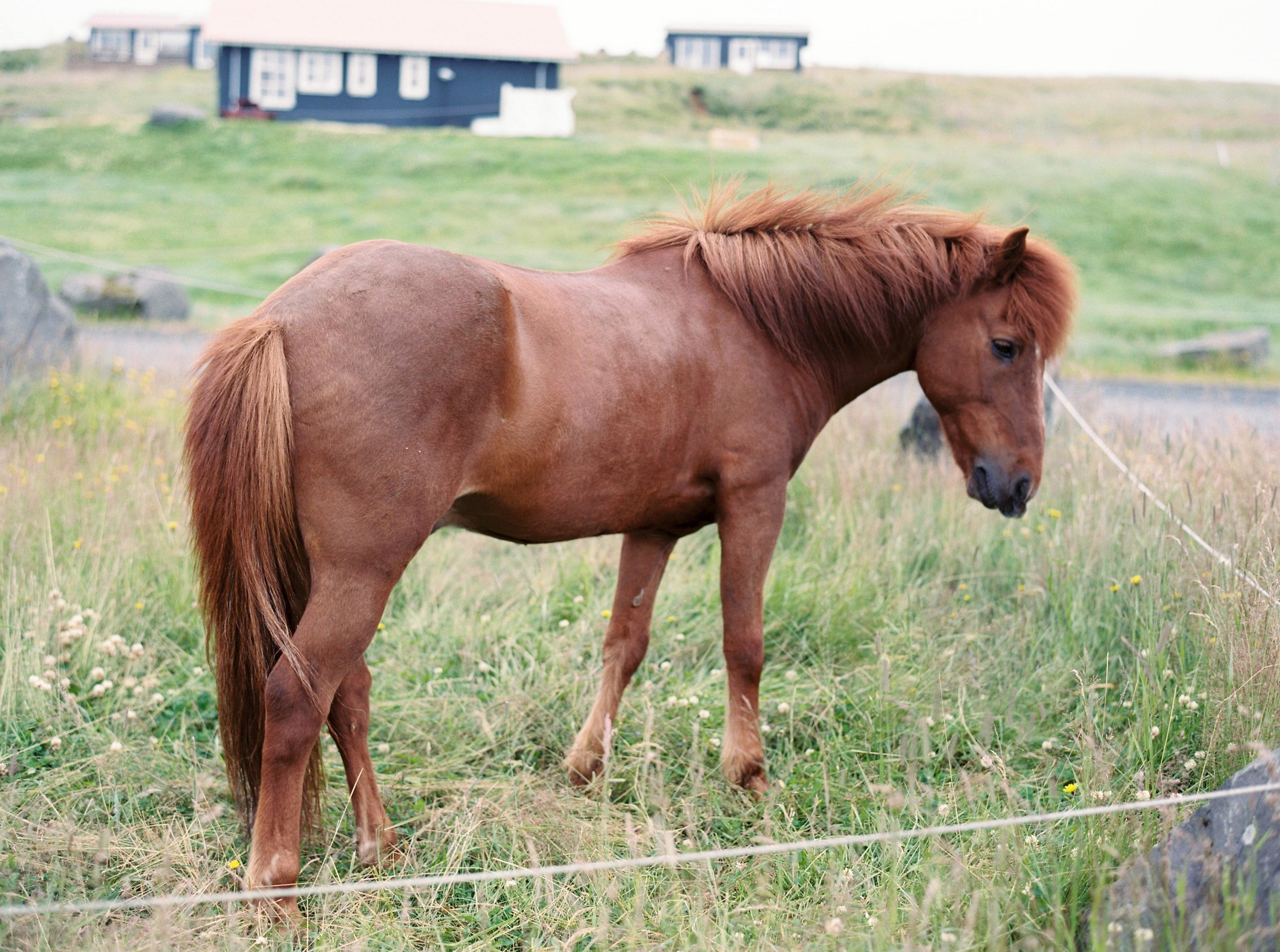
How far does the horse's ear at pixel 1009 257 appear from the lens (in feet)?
11.1

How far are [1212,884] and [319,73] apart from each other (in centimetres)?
3475

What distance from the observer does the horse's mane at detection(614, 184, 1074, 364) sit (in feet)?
11.5

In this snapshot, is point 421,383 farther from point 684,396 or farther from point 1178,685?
point 1178,685

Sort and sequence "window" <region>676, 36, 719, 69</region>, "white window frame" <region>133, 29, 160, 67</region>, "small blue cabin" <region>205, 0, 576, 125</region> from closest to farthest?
1. "small blue cabin" <region>205, 0, 576, 125</region>
2. "window" <region>676, 36, 719, 69</region>
3. "white window frame" <region>133, 29, 160, 67</region>

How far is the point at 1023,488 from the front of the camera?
3674 mm

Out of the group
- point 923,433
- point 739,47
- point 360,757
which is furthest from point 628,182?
point 739,47

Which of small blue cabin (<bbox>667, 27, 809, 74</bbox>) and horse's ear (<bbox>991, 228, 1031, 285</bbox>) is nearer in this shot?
horse's ear (<bbox>991, 228, 1031, 285</bbox>)

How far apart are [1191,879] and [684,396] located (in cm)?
191

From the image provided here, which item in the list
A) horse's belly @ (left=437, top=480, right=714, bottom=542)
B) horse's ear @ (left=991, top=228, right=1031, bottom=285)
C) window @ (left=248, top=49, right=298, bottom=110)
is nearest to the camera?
horse's belly @ (left=437, top=480, right=714, bottom=542)

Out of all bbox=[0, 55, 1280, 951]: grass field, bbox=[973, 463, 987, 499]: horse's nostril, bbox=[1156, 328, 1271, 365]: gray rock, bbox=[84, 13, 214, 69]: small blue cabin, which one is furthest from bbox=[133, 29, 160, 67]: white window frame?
bbox=[973, 463, 987, 499]: horse's nostril

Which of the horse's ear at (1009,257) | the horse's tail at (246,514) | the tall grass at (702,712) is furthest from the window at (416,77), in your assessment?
the horse's tail at (246,514)

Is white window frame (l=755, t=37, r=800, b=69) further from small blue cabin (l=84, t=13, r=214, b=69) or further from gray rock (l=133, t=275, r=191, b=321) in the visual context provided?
gray rock (l=133, t=275, r=191, b=321)

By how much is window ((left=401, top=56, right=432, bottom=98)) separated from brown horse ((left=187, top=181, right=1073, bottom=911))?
104 ft

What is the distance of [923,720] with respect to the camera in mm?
2465
